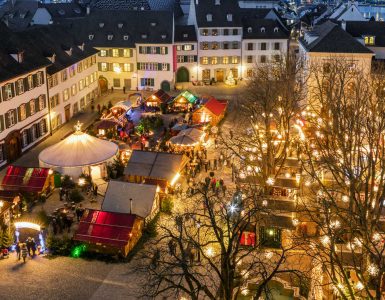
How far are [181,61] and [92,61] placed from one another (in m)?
15.4

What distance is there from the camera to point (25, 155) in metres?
49.5

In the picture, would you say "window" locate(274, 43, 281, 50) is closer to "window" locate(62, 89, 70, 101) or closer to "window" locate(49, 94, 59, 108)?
"window" locate(62, 89, 70, 101)

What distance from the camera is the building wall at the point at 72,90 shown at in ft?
186

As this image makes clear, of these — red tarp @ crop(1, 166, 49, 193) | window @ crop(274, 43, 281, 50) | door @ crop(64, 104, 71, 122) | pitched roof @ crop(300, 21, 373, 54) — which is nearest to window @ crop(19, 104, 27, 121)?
red tarp @ crop(1, 166, 49, 193)

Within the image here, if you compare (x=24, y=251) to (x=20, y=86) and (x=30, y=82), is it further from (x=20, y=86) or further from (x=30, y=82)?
(x=30, y=82)

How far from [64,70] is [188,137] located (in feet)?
61.4

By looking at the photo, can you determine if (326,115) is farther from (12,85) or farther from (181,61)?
(181,61)

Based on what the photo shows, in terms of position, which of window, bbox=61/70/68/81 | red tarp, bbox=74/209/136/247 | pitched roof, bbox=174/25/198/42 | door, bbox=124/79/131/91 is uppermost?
pitched roof, bbox=174/25/198/42

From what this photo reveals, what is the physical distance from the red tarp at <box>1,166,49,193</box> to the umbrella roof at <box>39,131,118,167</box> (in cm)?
148

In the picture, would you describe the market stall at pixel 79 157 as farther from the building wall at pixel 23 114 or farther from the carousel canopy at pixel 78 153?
the building wall at pixel 23 114

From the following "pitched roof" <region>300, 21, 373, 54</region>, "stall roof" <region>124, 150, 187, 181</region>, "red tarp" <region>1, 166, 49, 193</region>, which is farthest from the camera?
"pitched roof" <region>300, 21, 373, 54</region>

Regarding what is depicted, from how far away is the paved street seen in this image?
27500 mm

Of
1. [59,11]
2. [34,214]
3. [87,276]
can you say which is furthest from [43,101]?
[59,11]

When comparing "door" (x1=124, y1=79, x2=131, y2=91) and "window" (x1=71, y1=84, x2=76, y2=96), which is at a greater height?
"window" (x1=71, y1=84, x2=76, y2=96)
